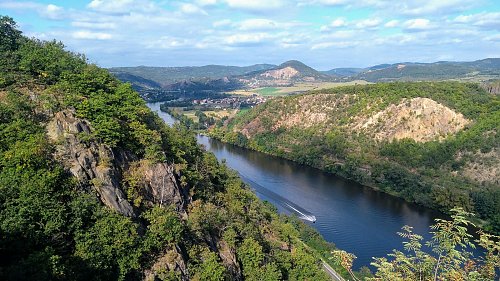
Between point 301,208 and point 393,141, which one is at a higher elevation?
point 393,141

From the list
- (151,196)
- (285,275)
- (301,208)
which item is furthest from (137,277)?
(301,208)

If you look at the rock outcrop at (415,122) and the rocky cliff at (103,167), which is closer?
the rocky cliff at (103,167)

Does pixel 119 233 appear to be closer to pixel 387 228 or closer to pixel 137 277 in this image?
pixel 137 277

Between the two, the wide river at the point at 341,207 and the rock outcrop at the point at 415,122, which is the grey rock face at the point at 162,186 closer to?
the wide river at the point at 341,207

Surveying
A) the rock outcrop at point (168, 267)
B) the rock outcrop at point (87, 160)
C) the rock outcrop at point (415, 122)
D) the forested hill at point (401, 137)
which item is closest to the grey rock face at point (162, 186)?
the rock outcrop at point (87, 160)

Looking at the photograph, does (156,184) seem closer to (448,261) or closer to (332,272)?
(448,261)

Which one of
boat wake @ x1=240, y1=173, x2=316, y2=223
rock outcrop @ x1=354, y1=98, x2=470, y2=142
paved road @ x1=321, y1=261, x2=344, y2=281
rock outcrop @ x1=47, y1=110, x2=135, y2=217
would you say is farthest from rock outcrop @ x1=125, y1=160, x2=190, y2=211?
rock outcrop @ x1=354, y1=98, x2=470, y2=142

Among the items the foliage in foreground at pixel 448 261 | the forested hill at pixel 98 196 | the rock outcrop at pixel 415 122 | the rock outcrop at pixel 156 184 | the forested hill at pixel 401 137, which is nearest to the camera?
the foliage in foreground at pixel 448 261

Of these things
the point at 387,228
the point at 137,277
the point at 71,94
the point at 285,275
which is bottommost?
the point at 387,228
